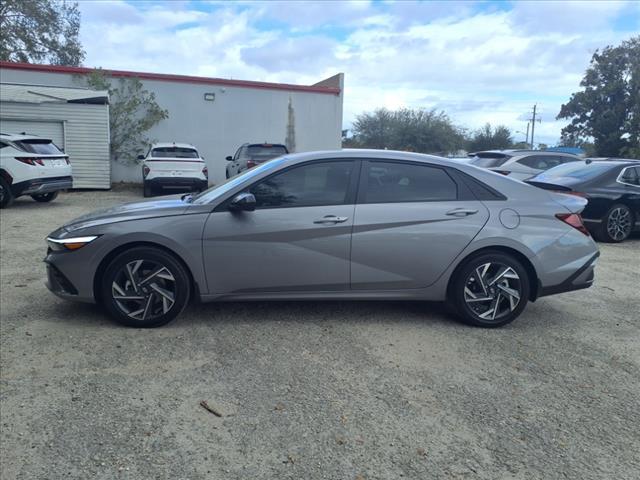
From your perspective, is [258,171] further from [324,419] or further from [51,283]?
[324,419]

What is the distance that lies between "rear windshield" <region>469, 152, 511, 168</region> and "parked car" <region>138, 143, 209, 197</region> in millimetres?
7214

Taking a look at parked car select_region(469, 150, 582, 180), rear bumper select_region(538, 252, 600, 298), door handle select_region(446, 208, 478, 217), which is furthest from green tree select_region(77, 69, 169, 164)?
rear bumper select_region(538, 252, 600, 298)

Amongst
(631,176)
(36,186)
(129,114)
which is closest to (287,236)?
(631,176)

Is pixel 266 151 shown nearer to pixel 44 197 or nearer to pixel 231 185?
pixel 44 197

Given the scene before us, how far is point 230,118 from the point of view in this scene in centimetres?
2103

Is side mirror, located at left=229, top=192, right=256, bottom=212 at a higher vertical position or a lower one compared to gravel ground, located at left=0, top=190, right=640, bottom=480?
higher

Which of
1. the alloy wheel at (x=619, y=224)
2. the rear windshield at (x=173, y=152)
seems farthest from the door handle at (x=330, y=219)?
the rear windshield at (x=173, y=152)

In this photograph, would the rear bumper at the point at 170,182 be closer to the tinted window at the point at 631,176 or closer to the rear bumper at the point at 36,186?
the rear bumper at the point at 36,186

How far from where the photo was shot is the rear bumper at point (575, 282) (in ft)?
16.0

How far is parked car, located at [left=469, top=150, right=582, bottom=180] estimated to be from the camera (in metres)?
13.0

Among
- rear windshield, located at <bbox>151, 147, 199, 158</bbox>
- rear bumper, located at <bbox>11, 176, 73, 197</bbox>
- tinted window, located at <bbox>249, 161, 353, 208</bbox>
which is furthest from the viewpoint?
rear windshield, located at <bbox>151, 147, 199, 158</bbox>

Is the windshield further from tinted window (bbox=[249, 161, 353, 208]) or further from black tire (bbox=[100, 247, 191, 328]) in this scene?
black tire (bbox=[100, 247, 191, 328])

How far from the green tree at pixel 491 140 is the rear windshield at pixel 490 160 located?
3301cm

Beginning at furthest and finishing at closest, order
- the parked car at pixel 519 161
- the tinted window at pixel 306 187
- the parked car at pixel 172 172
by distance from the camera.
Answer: the parked car at pixel 172 172 → the parked car at pixel 519 161 → the tinted window at pixel 306 187
